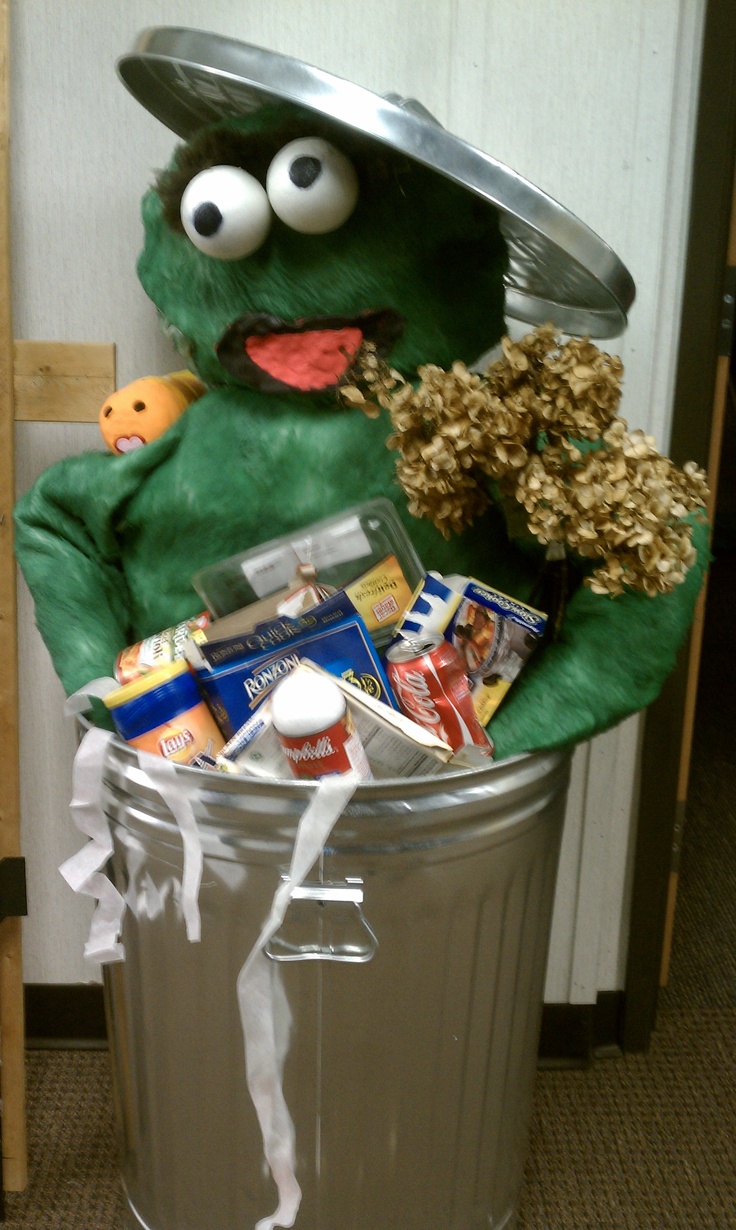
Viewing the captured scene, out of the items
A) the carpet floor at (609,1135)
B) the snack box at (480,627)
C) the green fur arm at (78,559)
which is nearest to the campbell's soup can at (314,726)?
the snack box at (480,627)

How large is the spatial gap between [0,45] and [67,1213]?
1386 mm

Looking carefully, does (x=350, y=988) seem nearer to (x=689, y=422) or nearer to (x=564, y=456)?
(x=564, y=456)

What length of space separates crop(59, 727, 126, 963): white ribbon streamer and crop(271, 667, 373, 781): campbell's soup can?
0.18 m

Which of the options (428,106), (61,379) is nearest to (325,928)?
(61,379)

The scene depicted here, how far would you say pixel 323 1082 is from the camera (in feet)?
2.88

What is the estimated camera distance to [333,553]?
94 cm

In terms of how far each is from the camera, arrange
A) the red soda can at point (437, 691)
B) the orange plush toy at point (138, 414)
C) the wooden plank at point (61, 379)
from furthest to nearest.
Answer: the wooden plank at point (61, 379) → the orange plush toy at point (138, 414) → the red soda can at point (437, 691)

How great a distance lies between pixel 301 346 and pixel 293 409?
7 cm

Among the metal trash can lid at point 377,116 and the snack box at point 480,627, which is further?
the snack box at point 480,627

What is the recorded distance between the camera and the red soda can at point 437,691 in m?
0.84

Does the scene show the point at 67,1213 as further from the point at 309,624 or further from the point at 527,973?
the point at 309,624

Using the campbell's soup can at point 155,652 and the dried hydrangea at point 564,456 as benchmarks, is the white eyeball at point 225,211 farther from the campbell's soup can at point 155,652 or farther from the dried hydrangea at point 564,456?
the campbell's soup can at point 155,652

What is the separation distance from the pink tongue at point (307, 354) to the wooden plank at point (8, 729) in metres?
0.35

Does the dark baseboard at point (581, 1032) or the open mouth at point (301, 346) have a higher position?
the open mouth at point (301, 346)
